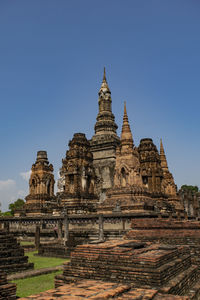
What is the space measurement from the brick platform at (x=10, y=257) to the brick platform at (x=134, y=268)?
3585 millimetres

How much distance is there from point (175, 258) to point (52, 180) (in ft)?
104

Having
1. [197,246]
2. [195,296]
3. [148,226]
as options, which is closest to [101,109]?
[148,226]

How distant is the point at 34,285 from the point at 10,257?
2.47 meters

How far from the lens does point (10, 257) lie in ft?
33.1

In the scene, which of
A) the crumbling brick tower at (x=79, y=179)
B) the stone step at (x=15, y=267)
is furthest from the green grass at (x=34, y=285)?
the crumbling brick tower at (x=79, y=179)

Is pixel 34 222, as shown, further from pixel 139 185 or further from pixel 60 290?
pixel 60 290

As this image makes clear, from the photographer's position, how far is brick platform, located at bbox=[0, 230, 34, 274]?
9.80 metres

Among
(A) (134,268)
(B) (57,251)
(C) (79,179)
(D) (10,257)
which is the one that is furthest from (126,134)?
(A) (134,268)

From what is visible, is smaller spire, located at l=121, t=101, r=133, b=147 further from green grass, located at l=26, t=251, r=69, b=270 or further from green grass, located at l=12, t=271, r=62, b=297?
green grass, located at l=12, t=271, r=62, b=297

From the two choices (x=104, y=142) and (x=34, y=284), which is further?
(x=104, y=142)

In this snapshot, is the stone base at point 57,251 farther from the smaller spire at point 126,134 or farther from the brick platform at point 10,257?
the smaller spire at point 126,134

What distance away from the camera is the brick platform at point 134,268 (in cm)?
598

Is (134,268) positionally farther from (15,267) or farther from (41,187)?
(41,187)

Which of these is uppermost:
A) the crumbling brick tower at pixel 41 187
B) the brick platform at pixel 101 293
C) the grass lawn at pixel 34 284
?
the crumbling brick tower at pixel 41 187
